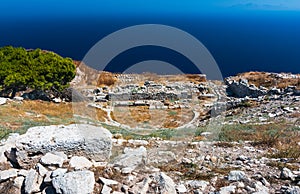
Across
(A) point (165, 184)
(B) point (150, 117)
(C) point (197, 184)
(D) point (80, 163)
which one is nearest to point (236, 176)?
(C) point (197, 184)

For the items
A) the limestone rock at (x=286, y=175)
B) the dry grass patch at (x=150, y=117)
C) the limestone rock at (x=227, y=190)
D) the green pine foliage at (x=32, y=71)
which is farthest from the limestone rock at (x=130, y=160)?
the green pine foliage at (x=32, y=71)

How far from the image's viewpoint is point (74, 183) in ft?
23.4

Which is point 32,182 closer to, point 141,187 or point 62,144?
point 62,144

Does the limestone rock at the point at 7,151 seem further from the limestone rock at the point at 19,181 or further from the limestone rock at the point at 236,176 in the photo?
the limestone rock at the point at 236,176

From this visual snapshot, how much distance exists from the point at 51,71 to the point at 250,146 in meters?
18.9

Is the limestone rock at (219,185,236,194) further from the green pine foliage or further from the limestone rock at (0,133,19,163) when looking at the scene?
the green pine foliage

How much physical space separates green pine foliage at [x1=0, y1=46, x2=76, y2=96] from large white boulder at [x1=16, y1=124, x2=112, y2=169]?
658 inches

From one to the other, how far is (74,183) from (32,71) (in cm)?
1989

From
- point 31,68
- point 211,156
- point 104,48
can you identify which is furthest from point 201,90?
point 211,156

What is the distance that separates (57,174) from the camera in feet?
24.9

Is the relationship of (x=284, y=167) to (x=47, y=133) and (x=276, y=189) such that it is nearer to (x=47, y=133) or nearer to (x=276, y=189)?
(x=276, y=189)

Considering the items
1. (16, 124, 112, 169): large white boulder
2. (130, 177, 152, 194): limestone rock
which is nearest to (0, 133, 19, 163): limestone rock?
(16, 124, 112, 169): large white boulder

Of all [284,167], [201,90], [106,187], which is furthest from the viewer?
[201,90]

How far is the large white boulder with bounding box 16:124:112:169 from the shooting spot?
27.9 feet
